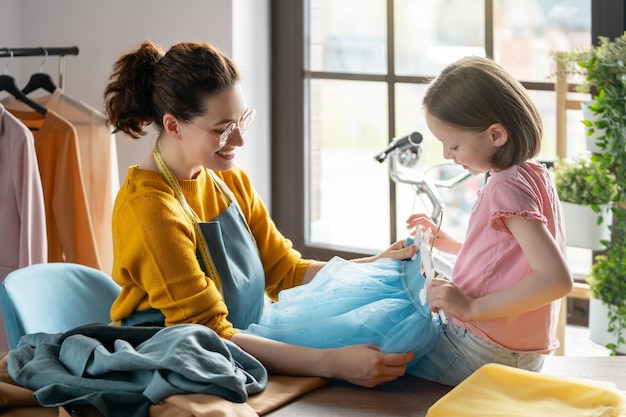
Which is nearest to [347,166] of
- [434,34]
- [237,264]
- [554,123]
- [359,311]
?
[434,34]

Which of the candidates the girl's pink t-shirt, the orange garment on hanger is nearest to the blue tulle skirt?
the girl's pink t-shirt

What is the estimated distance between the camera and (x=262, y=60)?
346 centimetres

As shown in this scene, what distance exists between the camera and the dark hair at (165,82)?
2.11m

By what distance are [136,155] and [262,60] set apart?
1.89ft

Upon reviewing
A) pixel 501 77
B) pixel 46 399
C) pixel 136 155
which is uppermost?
pixel 501 77

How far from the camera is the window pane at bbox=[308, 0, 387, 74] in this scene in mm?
3379

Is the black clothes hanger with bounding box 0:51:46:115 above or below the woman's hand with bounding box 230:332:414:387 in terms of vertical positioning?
above

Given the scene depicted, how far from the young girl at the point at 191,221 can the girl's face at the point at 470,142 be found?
0.35 meters

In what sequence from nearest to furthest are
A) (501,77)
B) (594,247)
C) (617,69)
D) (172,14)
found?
(501,77) → (617,69) → (594,247) → (172,14)

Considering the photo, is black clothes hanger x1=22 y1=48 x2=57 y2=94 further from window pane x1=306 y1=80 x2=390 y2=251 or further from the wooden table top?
the wooden table top

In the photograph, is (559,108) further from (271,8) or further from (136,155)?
(136,155)

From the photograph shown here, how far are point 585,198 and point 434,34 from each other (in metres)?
0.82

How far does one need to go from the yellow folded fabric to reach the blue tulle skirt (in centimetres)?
21

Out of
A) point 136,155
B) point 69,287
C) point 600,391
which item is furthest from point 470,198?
point 600,391
